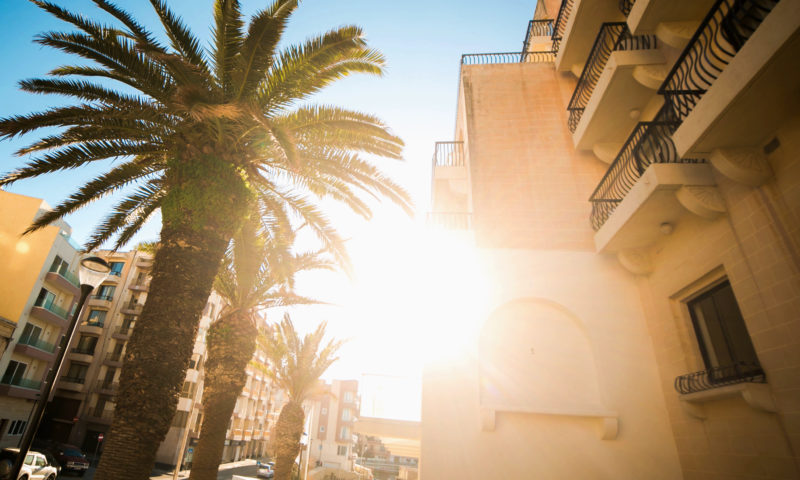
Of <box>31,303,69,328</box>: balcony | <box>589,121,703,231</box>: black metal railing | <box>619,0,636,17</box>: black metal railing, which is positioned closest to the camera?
<box>589,121,703,231</box>: black metal railing

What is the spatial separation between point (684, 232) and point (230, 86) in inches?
352

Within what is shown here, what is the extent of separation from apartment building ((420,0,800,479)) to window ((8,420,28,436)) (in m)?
32.2

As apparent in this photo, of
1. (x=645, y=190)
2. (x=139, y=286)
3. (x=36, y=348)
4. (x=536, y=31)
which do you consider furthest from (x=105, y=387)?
(x=645, y=190)

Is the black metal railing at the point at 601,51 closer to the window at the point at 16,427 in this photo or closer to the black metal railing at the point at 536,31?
the black metal railing at the point at 536,31

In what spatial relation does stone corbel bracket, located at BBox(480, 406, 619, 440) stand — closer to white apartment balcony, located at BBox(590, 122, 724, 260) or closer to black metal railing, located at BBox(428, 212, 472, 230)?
white apartment balcony, located at BBox(590, 122, 724, 260)

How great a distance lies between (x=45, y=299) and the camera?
87.3ft

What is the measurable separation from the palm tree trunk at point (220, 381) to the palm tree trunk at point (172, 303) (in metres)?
4.34

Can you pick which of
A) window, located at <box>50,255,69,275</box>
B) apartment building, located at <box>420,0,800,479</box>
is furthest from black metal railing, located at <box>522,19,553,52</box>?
window, located at <box>50,255,69,275</box>

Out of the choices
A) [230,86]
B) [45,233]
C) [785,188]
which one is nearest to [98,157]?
[230,86]

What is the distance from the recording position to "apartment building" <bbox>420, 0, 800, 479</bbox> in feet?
16.6

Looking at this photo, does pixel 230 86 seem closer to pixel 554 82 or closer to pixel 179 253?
pixel 179 253

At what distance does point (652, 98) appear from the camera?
8242mm

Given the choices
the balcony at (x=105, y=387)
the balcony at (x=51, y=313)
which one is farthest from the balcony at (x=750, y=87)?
the balcony at (x=105, y=387)

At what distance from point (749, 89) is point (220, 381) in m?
12.3
